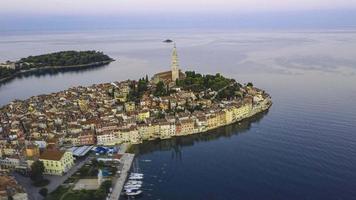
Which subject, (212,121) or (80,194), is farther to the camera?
(212,121)

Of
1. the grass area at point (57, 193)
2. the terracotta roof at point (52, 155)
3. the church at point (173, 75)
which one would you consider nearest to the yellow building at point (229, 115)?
the terracotta roof at point (52, 155)

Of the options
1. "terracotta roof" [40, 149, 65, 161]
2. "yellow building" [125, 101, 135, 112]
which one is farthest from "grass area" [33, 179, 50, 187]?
"yellow building" [125, 101, 135, 112]

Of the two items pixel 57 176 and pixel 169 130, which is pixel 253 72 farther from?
pixel 57 176

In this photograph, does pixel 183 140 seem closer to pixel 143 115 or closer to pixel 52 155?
pixel 143 115

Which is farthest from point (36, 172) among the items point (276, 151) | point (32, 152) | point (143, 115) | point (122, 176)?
point (276, 151)

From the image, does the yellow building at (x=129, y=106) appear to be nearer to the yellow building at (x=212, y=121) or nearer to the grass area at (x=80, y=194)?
the yellow building at (x=212, y=121)

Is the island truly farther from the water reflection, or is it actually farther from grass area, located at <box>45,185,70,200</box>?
grass area, located at <box>45,185,70,200</box>
